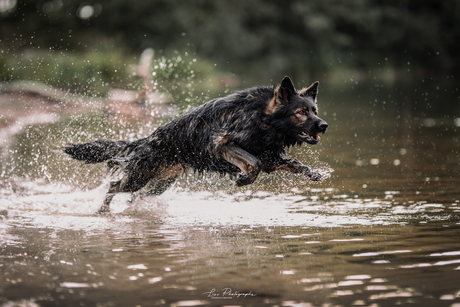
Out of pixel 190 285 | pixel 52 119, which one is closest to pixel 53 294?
pixel 190 285

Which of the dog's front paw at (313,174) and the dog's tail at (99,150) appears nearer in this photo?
the dog's front paw at (313,174)

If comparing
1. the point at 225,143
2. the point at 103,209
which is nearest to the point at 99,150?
the point at 103,209

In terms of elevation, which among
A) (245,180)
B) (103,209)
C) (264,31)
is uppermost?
(264,31)

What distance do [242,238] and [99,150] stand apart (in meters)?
2.61

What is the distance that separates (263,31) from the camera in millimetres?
45250

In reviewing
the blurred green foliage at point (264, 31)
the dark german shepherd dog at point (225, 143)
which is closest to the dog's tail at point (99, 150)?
Answer: the dark german shepherd dog at point (225, 143)

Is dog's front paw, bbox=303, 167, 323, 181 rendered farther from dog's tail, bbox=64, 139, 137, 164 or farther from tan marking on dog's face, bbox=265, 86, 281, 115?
dog's tail, bbox=64, 139, 137, 164

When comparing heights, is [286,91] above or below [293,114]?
above

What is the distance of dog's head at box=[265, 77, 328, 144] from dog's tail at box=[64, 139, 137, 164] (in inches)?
75.5

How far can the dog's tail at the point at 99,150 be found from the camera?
23.7ft

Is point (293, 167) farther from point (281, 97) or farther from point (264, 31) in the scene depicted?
point (264, 31)

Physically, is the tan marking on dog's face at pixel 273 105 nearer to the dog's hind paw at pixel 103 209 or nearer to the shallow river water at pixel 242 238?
the shallow river water at pixel 242 238

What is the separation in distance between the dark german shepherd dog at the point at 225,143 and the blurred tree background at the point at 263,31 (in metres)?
28.8

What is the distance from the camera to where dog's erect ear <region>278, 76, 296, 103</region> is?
6.19 m
